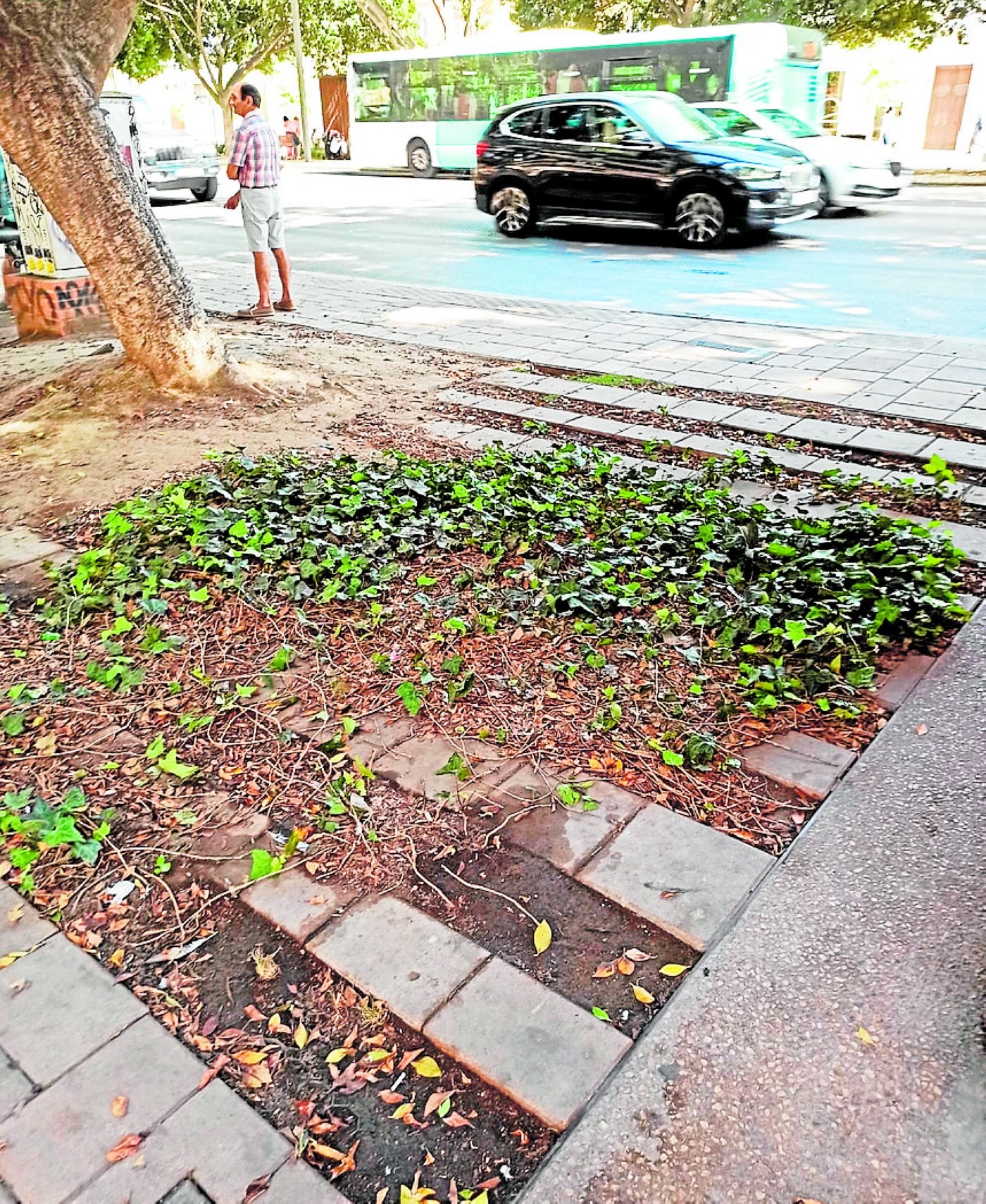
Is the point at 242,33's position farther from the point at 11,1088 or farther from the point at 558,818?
the point at 11,1088

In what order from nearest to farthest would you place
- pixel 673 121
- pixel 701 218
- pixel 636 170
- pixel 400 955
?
pixel 400 955 → pixel 701 218 → pixel 636 170 → pixel 673 121

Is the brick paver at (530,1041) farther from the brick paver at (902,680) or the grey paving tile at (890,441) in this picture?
the grey paving tile at (890,441)

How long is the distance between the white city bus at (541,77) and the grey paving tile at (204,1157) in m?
20.3

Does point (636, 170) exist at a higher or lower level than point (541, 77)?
lower

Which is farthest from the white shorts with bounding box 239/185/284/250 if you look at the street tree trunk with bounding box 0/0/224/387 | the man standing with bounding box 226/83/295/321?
the street tree trunk with bounding box 0/0/224/387

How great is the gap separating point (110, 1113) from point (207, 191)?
23.6 m

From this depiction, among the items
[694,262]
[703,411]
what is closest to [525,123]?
[694,262]

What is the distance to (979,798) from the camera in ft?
9.10

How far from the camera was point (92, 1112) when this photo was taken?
75.4 inches

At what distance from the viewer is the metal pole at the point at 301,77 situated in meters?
33.4

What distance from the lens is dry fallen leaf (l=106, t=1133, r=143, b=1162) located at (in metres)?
1.82

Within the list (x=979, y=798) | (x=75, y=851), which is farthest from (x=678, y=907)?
(x=75, y=851)

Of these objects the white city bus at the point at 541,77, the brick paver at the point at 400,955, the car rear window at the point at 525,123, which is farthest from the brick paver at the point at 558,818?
the white city bus at the point at 541,77

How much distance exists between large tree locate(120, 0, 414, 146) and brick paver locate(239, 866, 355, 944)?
36.7 metres
